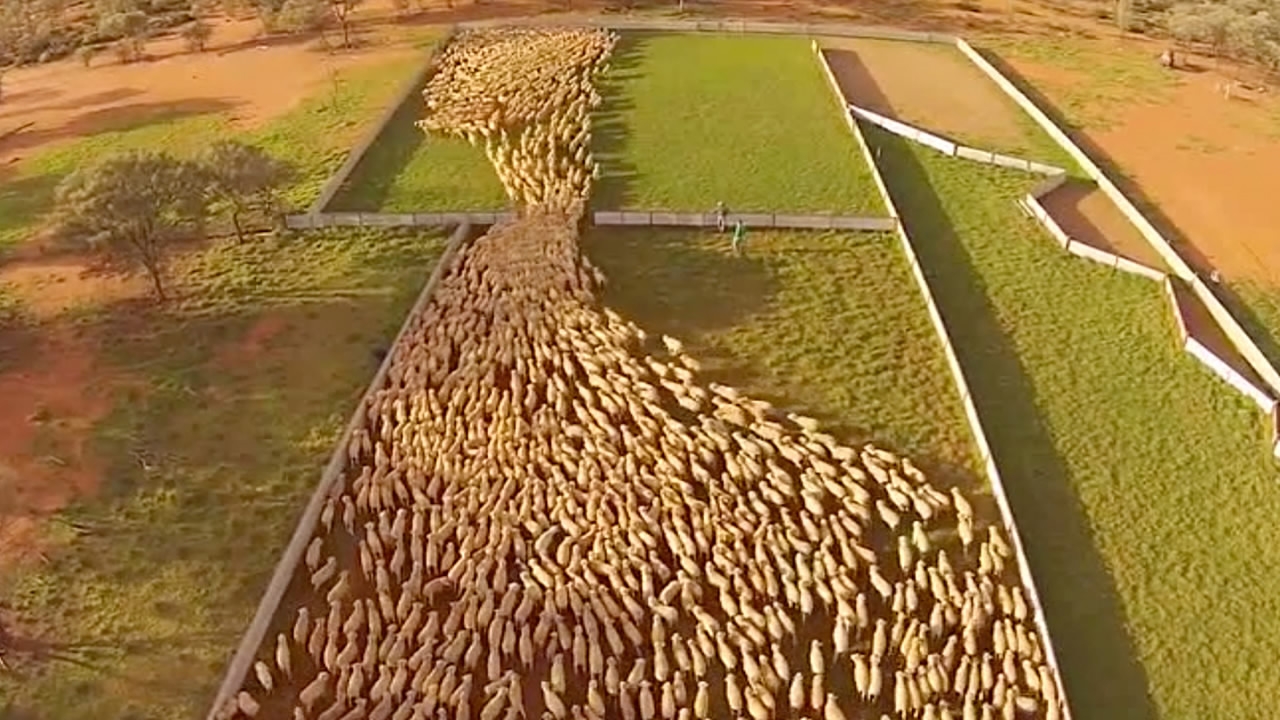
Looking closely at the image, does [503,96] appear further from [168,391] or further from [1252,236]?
[1252,236]

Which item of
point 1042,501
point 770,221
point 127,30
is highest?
point 127,30

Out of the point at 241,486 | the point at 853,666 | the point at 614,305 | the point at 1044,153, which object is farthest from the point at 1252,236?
the point at 241,486

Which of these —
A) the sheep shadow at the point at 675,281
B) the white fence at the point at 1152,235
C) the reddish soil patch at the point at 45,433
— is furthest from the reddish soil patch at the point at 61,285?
the white fence at the point at 1152,235

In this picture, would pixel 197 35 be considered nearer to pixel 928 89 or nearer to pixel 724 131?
pixel 724 131

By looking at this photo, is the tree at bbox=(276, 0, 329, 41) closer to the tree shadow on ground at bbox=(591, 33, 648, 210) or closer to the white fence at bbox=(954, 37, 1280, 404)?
the tree shadow on ground at bbox=(591, 33, 648, 210)

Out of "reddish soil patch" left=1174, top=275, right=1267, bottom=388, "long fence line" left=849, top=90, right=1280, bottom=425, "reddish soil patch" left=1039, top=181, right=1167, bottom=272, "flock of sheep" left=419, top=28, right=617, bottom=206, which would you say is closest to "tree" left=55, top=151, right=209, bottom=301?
"flock of sheep" left=419, top=28, right=617, bottom=206

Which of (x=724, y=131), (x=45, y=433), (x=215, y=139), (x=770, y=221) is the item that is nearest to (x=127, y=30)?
(x=215, y=139)
